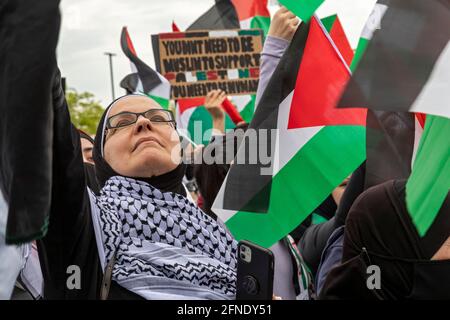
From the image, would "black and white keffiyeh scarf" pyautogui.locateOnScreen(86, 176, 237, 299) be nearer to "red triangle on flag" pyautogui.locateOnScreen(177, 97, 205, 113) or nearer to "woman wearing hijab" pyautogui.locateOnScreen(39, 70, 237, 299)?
"woman wearing hijab" pyautogui.locateOnScreen(39, 70, 237, 299)

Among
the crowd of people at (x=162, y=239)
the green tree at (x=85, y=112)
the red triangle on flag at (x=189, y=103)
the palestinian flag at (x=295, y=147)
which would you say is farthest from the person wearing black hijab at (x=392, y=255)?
the green tree at (x=85, y=112)

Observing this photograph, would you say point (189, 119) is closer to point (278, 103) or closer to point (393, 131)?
point (278, 103)

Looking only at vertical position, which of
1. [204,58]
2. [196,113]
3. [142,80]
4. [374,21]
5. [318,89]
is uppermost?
[204,58]

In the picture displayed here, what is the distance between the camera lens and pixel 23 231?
1147 mm

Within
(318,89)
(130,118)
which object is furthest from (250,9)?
(130,118)

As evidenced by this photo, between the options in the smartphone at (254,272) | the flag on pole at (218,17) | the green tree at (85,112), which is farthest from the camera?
the green tree at (85,112)

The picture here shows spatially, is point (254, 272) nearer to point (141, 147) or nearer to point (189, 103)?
point (141, 147)

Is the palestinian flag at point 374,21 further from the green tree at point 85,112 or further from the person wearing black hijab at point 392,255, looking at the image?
the green tree at point 85,112

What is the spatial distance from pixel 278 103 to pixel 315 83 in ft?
0.65

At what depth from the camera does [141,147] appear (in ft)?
6.96

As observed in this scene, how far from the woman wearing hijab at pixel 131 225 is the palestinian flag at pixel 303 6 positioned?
65 cm

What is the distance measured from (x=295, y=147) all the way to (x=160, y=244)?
31.9 inches

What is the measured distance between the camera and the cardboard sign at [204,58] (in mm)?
4949

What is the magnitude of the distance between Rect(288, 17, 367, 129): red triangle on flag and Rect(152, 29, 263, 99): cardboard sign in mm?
2435
